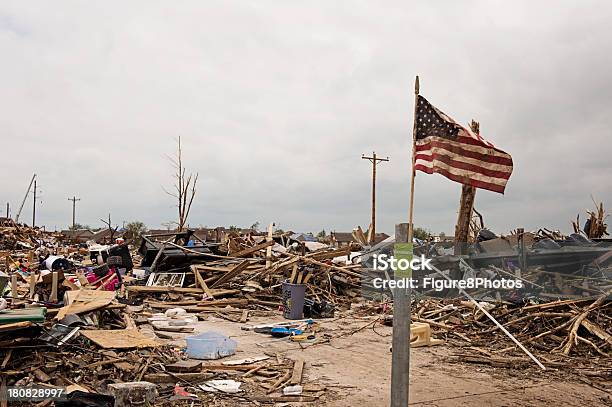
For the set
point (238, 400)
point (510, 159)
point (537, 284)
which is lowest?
point (238, 400)

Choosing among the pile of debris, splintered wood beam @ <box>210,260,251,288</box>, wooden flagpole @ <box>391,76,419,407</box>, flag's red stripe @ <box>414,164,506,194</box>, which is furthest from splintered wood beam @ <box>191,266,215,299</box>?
wooden flagpole @ <box>391,76,419,407</box>

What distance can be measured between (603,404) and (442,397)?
188 centimetres

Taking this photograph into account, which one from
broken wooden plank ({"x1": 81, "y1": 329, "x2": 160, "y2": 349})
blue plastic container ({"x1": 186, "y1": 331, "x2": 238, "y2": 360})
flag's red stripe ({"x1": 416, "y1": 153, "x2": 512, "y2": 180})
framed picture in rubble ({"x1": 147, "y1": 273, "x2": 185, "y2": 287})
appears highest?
flag's red stripe ({"x1": 416, "y1": 153, "x2": 512, "y2": 180})

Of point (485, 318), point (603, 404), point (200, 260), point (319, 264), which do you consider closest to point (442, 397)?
point (603, 404)

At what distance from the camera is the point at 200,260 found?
58.3ft

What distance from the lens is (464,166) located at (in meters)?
6.41

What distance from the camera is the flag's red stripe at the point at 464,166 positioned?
6.30m

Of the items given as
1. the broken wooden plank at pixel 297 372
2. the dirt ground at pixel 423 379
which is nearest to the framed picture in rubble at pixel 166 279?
the dirt ground at pixel 423 379

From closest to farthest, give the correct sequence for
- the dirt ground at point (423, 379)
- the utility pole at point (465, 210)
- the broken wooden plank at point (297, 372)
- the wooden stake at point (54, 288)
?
the dirt ground at point (423, 379)
the broken wooden plank at point (297, 372)
the wooden stake at point (54, 288)
the utility pole at point (465, 210)

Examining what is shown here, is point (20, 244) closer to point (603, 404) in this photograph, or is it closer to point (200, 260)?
point (200, 260)

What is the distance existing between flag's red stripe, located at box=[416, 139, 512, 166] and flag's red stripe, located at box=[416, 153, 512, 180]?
3.5 inches

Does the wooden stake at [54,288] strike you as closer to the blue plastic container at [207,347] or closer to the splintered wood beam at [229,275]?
the blue plastic container at [207,347]

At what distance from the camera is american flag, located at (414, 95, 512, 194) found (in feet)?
20.4

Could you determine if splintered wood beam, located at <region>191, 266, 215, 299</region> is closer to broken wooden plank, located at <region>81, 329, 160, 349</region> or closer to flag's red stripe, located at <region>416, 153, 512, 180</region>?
broken wooden plank, located at <region>81, 329, 160, 349</region>
